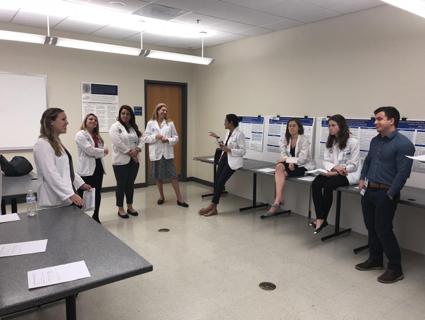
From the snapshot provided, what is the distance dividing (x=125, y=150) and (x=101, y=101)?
184 centimetres

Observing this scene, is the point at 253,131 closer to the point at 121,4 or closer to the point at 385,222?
the point at 121,4

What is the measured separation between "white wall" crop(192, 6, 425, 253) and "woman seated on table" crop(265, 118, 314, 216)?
0.40 meters

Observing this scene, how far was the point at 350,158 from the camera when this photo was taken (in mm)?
3770

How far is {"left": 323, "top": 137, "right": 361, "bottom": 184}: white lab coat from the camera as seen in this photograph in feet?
12.3

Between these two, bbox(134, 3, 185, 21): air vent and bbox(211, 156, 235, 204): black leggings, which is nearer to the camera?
bbox(134, 3, 185, 21): air vent

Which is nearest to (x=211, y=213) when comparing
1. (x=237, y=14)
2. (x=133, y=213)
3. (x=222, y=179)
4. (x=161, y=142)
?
(x=222, y=179)

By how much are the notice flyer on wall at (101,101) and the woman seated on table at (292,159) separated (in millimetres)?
3082

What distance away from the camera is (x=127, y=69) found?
6.00 metres

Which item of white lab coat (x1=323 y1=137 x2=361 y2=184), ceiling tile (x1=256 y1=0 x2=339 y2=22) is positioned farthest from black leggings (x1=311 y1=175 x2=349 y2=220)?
ceiling tile (x1=256 y1=0 x2=339 y2=22)

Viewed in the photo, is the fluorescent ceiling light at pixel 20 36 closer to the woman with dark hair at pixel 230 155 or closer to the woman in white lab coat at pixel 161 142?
the woman in white lab coat at pixel 161 142

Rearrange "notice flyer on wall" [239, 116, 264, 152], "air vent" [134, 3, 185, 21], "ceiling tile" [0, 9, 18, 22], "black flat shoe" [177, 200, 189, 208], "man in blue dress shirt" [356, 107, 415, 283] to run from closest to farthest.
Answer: "man in blue dress shirt" [356, 107, 415, 283] < "air vent" [134, 3, 185, 21] < "ceiling tile" [0, 9, 18, 22] < "black flat shoe" [177, 200, 189, 208] < "notice flyer on wall" [239, 116, 264, 152]

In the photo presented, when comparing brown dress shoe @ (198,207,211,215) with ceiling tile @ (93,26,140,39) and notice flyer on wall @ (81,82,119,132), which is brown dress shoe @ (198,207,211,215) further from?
ceiling tile @ (93,26,140,39)

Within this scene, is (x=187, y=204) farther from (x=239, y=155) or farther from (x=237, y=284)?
(x=237, y=284)

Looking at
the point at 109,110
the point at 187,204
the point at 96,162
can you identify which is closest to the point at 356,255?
the point at 187,204
